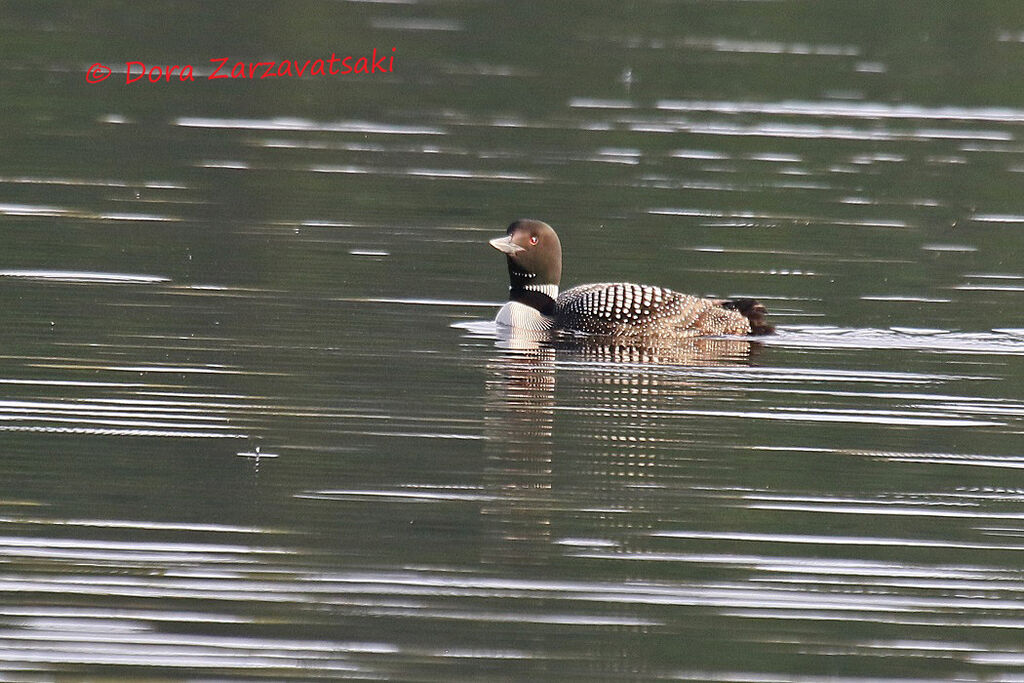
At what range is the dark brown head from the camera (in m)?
14.2

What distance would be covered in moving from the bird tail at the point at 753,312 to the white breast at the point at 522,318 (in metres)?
1.24

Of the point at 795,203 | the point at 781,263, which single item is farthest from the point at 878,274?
the point at 795,203

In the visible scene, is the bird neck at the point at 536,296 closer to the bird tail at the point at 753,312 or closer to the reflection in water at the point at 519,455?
the reflection in water at the point at 519,455

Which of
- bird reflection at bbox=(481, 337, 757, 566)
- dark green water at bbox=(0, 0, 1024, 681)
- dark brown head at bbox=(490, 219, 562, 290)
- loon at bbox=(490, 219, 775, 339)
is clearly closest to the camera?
dark green water at bbox=(0, 0, 1024, 681)

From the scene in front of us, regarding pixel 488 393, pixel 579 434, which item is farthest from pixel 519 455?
pixel 488 393

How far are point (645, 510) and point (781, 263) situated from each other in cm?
729

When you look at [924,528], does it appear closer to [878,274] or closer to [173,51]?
[878,274]

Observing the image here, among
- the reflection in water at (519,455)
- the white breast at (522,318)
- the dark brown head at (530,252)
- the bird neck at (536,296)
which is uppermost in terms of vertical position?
the dark brown head at (530,252)

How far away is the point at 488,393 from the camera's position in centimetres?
1156

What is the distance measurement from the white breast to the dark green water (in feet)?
1.29

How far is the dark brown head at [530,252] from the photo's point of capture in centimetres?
1418

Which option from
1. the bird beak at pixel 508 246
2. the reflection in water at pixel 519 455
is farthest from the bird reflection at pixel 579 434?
the bird beak at pixel 508 246

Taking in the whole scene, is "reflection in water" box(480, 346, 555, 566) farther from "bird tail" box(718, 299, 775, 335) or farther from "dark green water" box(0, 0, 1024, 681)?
"bird tail" box(718, 299, 775, 335)

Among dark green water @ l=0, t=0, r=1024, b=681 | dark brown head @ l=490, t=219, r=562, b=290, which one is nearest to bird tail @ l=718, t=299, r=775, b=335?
dark green water @ l=0, t=0, r=1024, b=681
